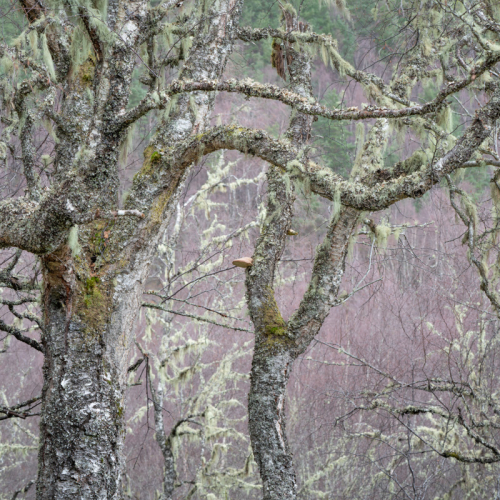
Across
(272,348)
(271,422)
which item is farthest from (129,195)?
(271,422)

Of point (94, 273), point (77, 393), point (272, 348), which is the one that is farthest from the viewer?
point (272, 348)

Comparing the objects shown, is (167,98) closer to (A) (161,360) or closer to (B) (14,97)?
(B) (14,97)

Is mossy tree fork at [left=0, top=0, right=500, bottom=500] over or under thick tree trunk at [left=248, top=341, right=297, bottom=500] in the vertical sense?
over

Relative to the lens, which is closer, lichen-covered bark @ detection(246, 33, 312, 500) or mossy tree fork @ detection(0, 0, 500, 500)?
mossy tree fork @ detection(0, 0, 500, 500)

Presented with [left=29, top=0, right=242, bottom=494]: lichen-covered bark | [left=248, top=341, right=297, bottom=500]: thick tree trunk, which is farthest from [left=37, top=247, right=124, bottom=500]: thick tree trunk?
[left=248, top=341, right=297, bottom=500]: thick tree trunk

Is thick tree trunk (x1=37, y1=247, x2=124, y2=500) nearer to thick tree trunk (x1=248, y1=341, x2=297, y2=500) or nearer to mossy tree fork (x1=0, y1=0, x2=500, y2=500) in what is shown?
mossy tree fork (x1=0, y1=0, x2=500, y2=500)

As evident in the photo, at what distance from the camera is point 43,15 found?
3002 mm

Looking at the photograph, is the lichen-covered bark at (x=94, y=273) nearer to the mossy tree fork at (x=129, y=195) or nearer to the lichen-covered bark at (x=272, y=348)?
the mossy tree fork at (x=129, y=195)

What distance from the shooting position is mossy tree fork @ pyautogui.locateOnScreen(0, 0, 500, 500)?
8.45 ft

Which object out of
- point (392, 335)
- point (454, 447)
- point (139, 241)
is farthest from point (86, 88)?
point (392, 335)

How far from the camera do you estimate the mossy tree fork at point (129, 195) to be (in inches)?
101

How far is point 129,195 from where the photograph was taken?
10.1 ft

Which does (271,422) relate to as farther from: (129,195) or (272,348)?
(129,195)

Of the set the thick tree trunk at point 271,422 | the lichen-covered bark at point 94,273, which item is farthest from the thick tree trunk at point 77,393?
the thick tree trunk at point 271,422
